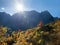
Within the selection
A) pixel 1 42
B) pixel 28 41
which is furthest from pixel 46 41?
pixel 1 42

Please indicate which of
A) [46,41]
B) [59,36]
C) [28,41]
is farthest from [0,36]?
[59,36]

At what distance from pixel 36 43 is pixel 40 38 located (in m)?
1.75

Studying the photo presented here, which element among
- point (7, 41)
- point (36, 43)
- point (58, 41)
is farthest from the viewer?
point (7, 41)

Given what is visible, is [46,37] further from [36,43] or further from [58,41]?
[58,41]

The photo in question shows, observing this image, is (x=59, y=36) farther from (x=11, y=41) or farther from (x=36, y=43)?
(x=11, y=41)

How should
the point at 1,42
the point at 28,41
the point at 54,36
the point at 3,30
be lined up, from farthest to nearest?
the point at 3,30
the point at 1,42
the point at 28,41
the point at 54,36

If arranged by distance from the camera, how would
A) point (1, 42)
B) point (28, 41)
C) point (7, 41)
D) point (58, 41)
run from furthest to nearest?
point (7, 41)
point (1, 42)
point (28, 41)
point (58, 41)

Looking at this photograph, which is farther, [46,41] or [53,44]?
[46,41]

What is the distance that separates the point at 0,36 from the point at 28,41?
1584cm

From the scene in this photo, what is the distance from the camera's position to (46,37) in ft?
143

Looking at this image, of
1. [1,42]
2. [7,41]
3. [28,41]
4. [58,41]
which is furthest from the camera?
[7,41]

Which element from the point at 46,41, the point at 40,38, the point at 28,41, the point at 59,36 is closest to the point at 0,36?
the point at 28,41

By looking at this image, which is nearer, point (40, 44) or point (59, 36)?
point (59, 36)

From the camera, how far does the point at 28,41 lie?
161 ft
